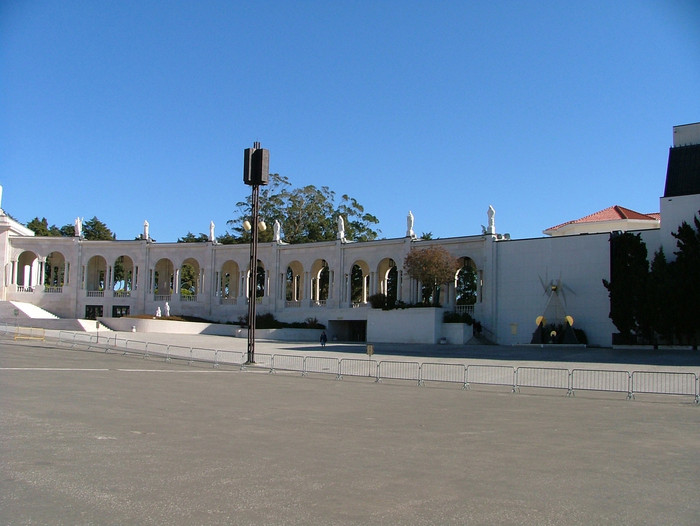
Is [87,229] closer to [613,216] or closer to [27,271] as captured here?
[27,271]

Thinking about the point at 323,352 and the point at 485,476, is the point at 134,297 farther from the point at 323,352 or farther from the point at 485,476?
the point at 485,476

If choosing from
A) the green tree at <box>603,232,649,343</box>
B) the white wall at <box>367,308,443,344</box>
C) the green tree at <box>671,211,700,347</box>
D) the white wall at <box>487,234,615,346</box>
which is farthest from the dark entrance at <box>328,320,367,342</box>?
the green tree at <box>671,211,700,347</box>

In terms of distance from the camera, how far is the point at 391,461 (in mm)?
9750

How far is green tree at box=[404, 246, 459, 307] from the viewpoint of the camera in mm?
46125

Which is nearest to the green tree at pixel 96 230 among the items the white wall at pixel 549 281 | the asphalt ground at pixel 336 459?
the white wall at pixel 549 281

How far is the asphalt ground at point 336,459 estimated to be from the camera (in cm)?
725

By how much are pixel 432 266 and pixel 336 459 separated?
36.8 metres

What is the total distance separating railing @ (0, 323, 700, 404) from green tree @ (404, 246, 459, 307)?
17.1 meters

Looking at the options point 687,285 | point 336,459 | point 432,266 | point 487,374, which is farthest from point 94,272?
point 336,459

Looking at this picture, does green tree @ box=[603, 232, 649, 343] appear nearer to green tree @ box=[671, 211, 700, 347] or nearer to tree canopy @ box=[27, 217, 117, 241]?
green tree @ box=[671, 211, 700, 347]

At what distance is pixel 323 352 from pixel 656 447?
83.6 ft

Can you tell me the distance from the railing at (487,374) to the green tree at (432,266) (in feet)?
56.3

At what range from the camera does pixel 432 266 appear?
46.1 meters

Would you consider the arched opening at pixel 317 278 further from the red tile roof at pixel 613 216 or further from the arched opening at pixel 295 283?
the red tile roof at pixel 613 216
